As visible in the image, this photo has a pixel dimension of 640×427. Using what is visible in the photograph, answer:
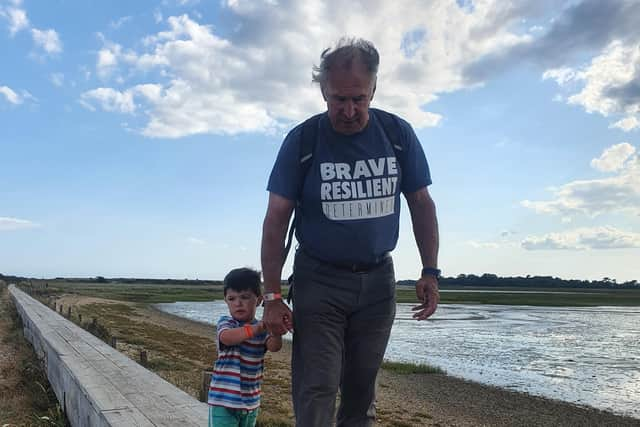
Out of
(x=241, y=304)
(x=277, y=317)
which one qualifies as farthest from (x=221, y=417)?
(x=277, y=317)

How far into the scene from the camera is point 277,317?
2.53 metres

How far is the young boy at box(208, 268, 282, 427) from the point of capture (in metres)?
2.96

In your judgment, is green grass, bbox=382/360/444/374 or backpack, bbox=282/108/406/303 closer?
backpack, bbox=282/108/406/303

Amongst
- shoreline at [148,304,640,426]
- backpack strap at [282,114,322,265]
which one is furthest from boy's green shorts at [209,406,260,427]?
shoreline at [148,304,640,426]

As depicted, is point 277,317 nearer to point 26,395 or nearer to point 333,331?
point 333,331

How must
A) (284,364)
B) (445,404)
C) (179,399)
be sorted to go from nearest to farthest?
(179,399)
(445,404)
(284,364)

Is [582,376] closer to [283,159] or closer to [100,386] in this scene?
[100,386]

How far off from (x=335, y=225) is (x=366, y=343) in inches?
23.8

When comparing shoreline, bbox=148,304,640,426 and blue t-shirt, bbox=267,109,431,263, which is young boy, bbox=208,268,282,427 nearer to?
blue t-shirt, bbox=267,109,431,263

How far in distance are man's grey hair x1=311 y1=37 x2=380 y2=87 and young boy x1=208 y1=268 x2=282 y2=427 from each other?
1.15 m

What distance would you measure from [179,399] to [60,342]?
3839 mm

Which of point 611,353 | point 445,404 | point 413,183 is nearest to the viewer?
point 413,183

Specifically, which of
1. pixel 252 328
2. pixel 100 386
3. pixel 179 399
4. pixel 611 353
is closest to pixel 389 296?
pixel 252 328

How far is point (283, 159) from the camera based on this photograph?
2555 millimetres
